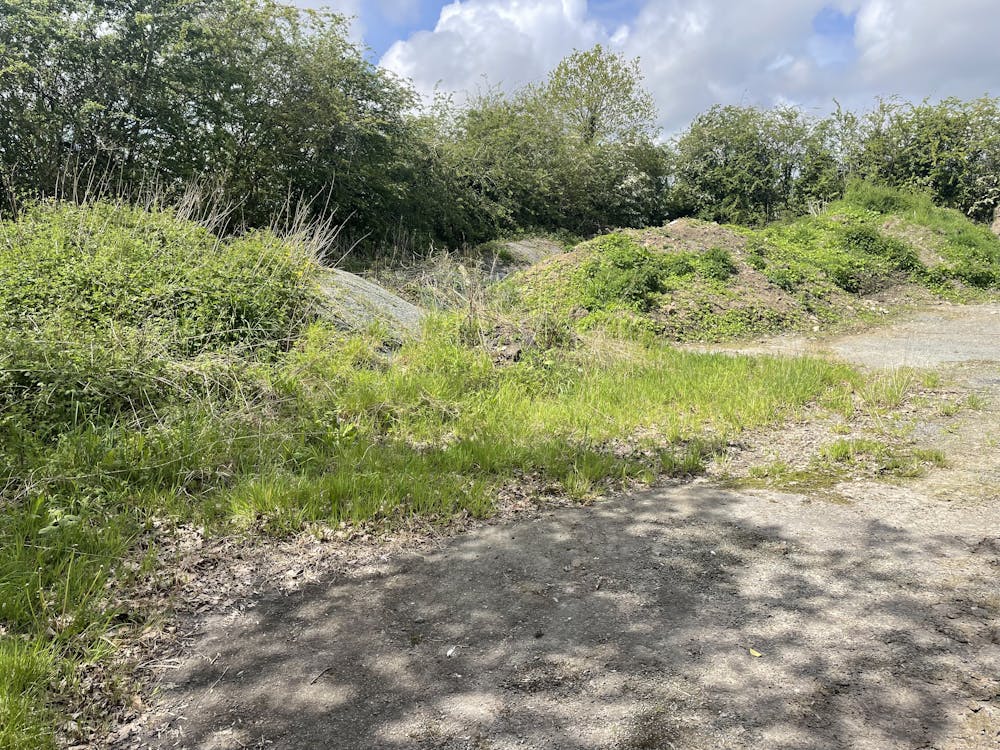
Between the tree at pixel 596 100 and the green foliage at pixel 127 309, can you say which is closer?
the green foliage at pixel 127 309

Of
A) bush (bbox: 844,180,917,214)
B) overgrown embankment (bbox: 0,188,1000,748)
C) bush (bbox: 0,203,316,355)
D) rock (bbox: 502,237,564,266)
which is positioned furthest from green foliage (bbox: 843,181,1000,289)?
bush (bbox: 0,203,316,355)

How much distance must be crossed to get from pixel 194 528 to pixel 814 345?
809 cm

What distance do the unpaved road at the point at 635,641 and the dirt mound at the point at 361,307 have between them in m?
3.77

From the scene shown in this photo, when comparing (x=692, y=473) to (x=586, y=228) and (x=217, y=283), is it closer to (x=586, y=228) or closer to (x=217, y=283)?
(x=217, y=283)

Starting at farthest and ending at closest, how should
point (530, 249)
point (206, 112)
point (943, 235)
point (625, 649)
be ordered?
point (530, 249)
point (943, 235)
point (206, 112)
point (625, 649)

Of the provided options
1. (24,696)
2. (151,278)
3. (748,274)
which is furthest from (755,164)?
(24,696)

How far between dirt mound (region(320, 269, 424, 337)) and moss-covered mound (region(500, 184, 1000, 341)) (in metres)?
1.79

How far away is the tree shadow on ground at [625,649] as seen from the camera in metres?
2.10

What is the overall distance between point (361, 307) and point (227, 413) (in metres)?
2.97

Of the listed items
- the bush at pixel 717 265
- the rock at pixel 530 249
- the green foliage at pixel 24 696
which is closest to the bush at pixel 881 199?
the bush at pixel 717 265

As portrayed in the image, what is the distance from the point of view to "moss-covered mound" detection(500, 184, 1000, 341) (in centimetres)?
956

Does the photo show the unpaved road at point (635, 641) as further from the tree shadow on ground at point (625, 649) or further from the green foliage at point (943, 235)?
the green foliage at point (943, 235)

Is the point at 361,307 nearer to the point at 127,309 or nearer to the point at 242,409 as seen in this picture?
the point at 127,309

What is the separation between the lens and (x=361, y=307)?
24.1 ft
